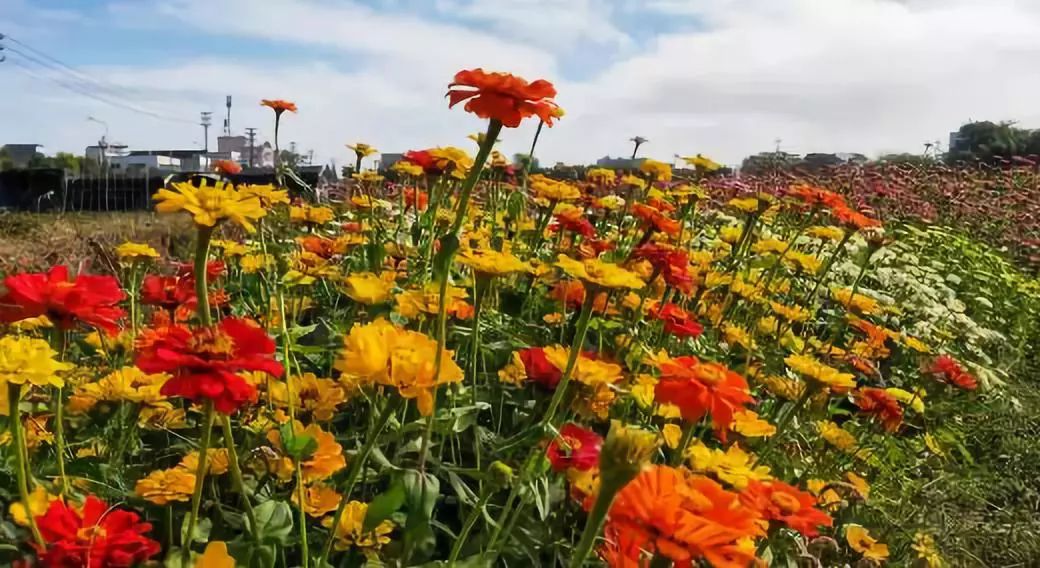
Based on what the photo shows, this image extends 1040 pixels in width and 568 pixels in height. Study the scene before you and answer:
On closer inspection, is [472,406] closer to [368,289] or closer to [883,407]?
[368,289]

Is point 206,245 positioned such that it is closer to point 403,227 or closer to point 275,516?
point 275,516

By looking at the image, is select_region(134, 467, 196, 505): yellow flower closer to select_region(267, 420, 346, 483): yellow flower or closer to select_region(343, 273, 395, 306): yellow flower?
select_region(267, 420, 346, 483): yellow flower

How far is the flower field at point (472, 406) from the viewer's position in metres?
0.88

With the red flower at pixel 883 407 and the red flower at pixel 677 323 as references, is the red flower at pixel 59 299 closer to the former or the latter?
the red flower at pixel 677 323

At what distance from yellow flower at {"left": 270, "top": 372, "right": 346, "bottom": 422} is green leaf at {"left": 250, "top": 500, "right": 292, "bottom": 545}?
30cm

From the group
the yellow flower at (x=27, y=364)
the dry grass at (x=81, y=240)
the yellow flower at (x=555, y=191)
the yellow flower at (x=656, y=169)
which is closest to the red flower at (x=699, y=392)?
the yellow flower at (x=27, y=364)

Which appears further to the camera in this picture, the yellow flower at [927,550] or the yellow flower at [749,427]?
the yellow flower at [927,550]

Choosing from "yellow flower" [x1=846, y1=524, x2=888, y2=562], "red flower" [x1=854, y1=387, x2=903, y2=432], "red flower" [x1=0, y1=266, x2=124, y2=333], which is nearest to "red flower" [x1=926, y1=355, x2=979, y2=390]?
"red flower" [x1=854, y1=387, x2=903, y2=432]

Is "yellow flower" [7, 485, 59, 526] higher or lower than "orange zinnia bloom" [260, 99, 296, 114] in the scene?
lower

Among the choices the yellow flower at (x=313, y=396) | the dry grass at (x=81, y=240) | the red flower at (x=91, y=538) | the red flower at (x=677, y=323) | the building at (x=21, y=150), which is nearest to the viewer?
the red flower at (x=91, y=538)

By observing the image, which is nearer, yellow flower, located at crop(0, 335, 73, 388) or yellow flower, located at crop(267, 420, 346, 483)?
yellow flower, located at crop(0, 335, 73, 388)

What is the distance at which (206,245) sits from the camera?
0.89 meters

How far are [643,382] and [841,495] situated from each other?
0.50 m

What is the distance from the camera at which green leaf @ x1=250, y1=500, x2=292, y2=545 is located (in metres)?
0.99
